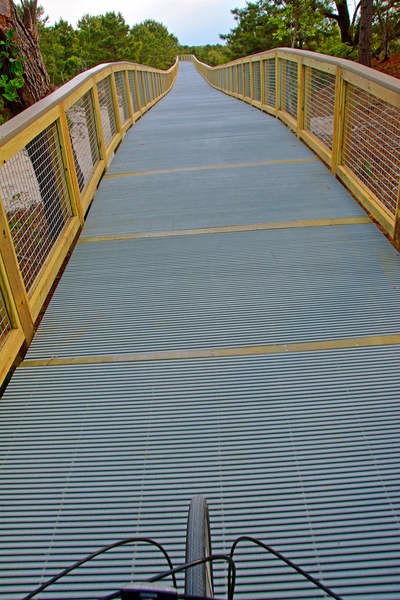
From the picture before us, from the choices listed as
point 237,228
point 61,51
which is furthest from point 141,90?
point 61,51

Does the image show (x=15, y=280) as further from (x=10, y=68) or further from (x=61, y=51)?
(x=61, y=51)

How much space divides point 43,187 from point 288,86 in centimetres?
475

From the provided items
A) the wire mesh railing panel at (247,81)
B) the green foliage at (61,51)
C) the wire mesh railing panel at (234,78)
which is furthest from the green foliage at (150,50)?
the wire mesh railing panel at (247,81)

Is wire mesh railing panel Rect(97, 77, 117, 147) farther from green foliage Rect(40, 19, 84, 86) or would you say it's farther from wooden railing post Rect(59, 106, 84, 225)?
green foliage Rect(40, 19, 84, 86)

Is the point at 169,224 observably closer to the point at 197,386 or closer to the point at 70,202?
the point at 70,202

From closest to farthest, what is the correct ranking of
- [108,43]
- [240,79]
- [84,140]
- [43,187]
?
[43,187] → [84,140] → [240,79] → [108,43]

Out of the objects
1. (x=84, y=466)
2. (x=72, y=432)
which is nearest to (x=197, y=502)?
(x=84, y=466)

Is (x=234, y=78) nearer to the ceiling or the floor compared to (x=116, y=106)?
nearer to the floor

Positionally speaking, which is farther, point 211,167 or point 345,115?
point 211,167

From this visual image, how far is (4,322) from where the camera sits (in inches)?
91.6

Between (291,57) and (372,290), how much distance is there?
15.7ft

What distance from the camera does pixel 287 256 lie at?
3154 millimetres

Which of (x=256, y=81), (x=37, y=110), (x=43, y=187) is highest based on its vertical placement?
(x=37, y=110)

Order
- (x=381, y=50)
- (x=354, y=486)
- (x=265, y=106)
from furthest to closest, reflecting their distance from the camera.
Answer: (x=381, y=50), (x=265, y=106), (x=354, y=486)
